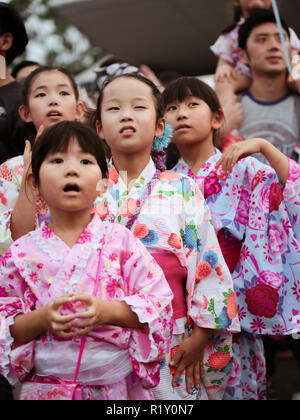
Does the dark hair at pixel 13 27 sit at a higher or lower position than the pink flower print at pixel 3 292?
higher

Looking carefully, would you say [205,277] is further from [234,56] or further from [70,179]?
[234,56]

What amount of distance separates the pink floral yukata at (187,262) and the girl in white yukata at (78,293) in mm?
230

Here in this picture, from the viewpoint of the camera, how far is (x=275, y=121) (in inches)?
115

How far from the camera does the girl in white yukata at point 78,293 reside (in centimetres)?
148

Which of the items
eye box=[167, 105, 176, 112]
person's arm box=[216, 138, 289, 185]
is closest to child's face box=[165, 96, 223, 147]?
eye box=[167, 105, 176, 112]

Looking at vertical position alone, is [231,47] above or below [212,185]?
above

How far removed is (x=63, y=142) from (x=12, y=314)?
1.77 ft

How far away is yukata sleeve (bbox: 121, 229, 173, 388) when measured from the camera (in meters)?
1.51

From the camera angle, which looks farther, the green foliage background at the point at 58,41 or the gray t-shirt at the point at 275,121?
the green foliage background at the point at 58,41

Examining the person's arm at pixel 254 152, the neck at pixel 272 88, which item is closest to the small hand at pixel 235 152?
the person's arm at pixel 254 152

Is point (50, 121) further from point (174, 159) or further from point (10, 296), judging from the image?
point (10, 296)

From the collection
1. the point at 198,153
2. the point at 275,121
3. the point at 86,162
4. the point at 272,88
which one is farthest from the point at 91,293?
the point at 272,88

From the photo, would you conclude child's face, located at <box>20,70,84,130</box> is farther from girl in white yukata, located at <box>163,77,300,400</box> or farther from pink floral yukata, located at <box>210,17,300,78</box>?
pink floral yukata, located at <box>210,17,300,78</box>

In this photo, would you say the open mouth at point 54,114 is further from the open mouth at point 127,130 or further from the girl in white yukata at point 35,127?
the open mouth at point 127,130
